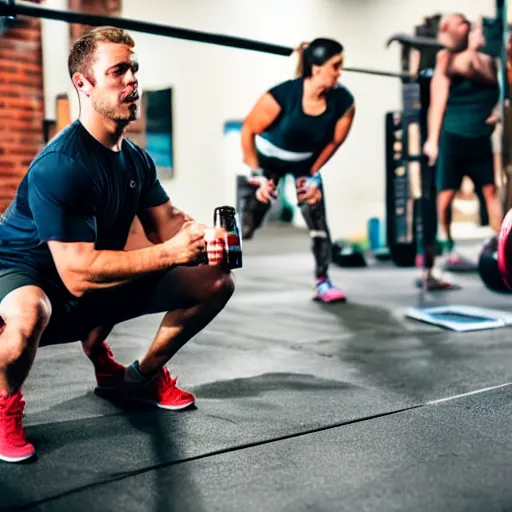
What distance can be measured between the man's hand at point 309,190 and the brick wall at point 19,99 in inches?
73.1

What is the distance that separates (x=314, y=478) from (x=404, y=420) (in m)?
0.49

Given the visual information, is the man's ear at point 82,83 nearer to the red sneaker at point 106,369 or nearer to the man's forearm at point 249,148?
the red sneaker at point 106,369

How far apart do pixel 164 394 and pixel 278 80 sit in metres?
5.20

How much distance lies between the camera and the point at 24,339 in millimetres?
1618

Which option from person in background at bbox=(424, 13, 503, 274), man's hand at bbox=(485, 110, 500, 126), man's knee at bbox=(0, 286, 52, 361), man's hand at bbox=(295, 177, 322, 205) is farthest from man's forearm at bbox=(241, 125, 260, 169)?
man's knee at bbox=(0, 286, 52, 361)

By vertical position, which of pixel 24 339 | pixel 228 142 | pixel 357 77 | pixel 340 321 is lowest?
pixel 340 321

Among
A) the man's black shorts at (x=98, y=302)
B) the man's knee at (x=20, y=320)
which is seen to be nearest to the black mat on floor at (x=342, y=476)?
the man's knee at (x=20, y=320)

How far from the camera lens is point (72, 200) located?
1701 mm

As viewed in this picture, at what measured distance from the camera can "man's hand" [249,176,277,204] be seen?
3.90 meters

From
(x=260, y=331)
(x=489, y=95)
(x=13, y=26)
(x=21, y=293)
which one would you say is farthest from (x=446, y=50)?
(x=21, y=293)

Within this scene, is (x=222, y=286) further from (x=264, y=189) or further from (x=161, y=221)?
(x=264, y=189)

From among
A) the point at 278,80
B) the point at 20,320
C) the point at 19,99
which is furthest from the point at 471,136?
the point at 20,320

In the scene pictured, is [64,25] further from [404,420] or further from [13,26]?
[404,420]

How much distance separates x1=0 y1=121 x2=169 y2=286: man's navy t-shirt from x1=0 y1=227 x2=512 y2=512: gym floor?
18.1 inches
